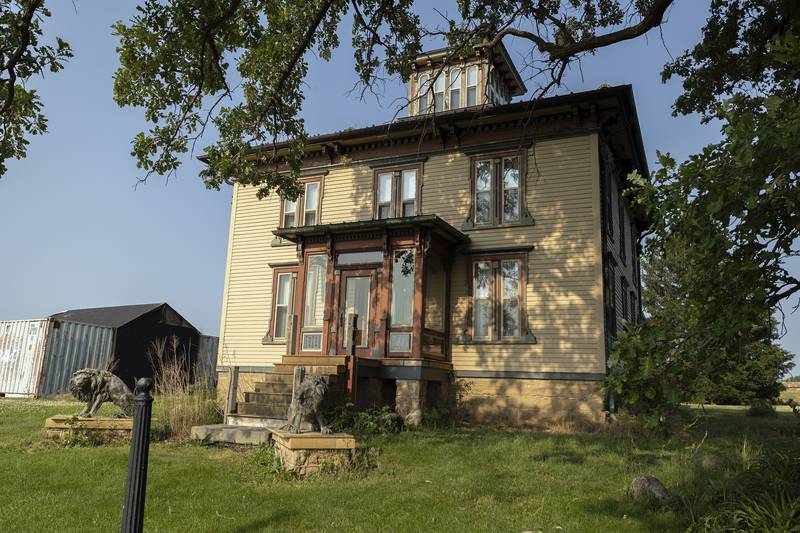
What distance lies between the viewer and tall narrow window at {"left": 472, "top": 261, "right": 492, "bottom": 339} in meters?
16.3

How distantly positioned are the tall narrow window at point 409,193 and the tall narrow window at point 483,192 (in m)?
1.91

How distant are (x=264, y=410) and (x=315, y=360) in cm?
177

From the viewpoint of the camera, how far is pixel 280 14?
10484 millimetres

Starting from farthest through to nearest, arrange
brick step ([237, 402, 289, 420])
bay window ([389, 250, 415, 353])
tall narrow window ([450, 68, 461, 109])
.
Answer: tall narrow window ([450, 68, 461, 109])
bay window ([389, 250, 415, 353])
brick step ([237, 402, 289, 420])

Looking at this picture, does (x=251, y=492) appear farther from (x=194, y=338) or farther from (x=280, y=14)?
(x=194, y=338)

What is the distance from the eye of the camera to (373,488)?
7.29 meters

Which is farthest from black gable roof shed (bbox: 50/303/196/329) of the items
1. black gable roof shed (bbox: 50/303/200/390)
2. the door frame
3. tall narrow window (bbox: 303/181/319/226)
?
the door frame

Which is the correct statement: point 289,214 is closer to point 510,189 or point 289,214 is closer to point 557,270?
point 510,189

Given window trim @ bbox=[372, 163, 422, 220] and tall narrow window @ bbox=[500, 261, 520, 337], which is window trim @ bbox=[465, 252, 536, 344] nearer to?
tall narrow window @ bbox=[500, 261, 520, 337]

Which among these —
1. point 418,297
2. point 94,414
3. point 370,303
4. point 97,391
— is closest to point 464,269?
point 418,297

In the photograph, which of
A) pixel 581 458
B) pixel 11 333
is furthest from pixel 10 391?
pixel 581 458

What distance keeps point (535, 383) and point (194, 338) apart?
1866 centimetres

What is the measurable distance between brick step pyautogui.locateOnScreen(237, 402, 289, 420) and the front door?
10.8ft

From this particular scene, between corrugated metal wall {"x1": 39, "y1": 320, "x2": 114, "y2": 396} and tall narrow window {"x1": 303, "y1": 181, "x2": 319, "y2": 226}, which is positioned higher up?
tall narrow window {"x1": 303, "y1": 181, "x2": 319, "y2": 226}
